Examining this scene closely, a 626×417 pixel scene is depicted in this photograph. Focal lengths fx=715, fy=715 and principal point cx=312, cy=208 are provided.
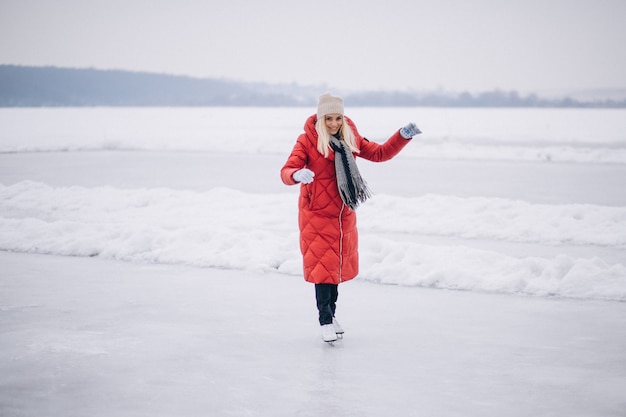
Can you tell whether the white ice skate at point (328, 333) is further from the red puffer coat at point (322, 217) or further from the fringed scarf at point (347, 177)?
the fringed scarf at point (347, 177)

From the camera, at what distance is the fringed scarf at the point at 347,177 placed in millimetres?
4141

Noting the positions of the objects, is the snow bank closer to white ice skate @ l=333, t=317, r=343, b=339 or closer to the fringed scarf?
white ice skate @ l=333, t=317, r=343, b=339

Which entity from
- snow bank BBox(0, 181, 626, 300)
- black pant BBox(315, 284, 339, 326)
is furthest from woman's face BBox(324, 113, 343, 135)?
snow bank BBox(0, 181, 626, 300)

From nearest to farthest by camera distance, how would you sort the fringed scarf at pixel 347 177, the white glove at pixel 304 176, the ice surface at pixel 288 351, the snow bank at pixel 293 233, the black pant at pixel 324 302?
the ice surface at pixel 288 351, the white glove at pixel 304 176, the fringed scarf at pixel 347 177, the black pant at pixel 324 302, the snow bank at pixel 293 233

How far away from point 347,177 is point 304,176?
349 millimetres

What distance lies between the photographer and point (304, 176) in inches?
154

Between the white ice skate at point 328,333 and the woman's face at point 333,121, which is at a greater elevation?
the woman's face at point 333,121

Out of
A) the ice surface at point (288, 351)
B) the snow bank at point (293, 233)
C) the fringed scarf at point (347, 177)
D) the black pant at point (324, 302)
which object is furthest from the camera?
the snow bank at point (293, 233)

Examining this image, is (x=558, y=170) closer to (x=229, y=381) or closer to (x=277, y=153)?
(x=277, y=153)

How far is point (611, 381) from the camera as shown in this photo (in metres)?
3.56

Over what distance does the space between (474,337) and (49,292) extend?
3236 millimetres

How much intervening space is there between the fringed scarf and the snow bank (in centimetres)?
187

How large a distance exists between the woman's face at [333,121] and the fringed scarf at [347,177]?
0.17 ft

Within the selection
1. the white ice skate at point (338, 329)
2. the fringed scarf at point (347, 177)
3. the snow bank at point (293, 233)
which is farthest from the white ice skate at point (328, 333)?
the snow bank at point (293, 233)
